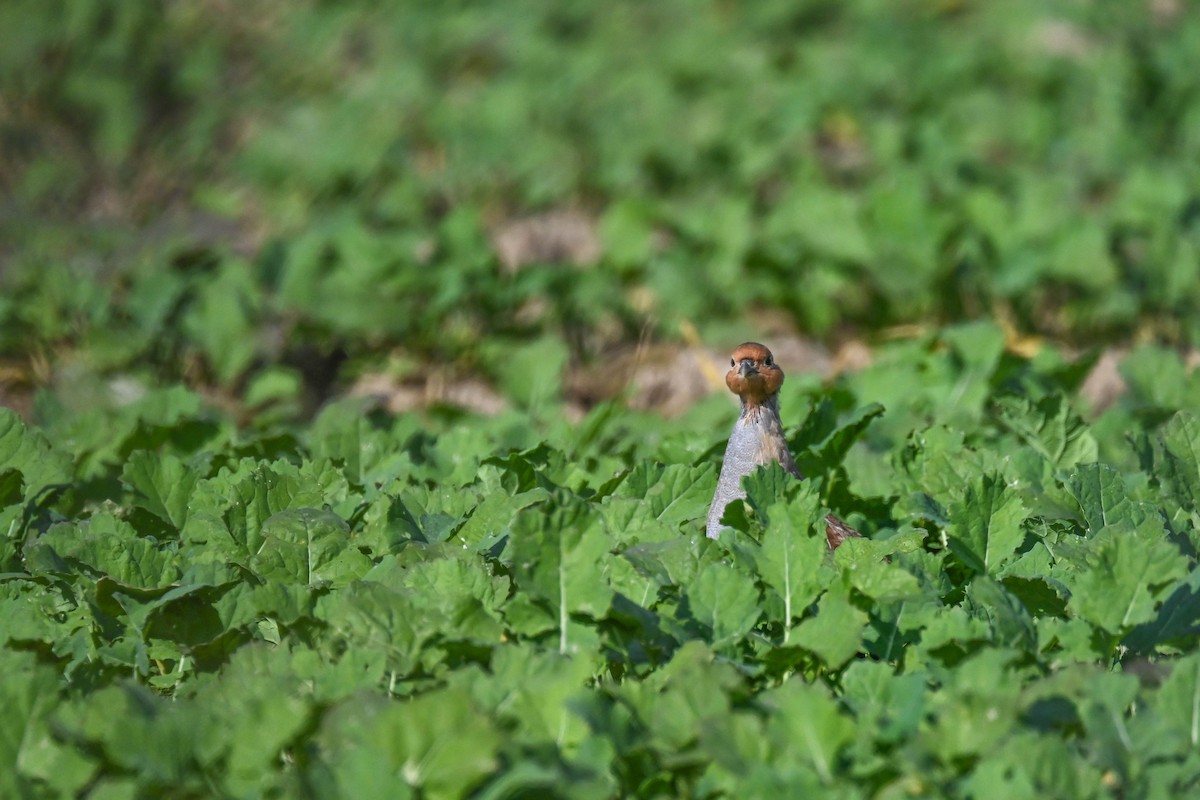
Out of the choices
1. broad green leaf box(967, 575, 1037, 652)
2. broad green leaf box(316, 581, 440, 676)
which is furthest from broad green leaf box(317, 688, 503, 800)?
broad green leaf box(967, 575, 1037, 652)

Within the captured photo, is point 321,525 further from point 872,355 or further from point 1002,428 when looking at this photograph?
point 872,355

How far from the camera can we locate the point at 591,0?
10.8m

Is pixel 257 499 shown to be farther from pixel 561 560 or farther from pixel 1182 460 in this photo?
pixel 1182 460

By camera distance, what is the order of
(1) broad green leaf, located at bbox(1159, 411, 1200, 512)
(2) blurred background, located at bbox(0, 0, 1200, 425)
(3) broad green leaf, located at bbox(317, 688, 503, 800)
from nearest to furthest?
(3) broad green leaf, located at bbox(317, 688, 503, 800)
(1) broad green leaf, located at bbox(1159, 411, 1200, 512)
(2) blurred background, located at bbox(0, 0, 1200, 425)

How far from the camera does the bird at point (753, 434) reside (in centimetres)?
348

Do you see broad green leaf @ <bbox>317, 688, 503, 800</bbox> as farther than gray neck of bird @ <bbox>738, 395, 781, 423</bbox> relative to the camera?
No

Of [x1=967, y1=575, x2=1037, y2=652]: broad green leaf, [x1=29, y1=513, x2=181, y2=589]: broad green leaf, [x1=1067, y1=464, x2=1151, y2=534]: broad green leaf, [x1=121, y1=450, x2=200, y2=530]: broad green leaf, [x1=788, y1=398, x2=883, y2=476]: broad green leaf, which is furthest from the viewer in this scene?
[x1=788, y1=398, x2=883, y2=476]: broad green leaf

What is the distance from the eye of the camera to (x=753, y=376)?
11.7ft

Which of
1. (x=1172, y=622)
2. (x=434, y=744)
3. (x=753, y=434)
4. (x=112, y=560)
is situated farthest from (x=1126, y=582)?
(x=112, y=560)

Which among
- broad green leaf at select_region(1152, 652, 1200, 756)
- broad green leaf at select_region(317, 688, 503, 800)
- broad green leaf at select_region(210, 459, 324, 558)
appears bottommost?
broad green leaf at select_region(210, 459, 324, 558)

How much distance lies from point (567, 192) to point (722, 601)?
206 inches

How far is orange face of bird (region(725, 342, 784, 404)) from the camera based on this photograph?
3.55 meters

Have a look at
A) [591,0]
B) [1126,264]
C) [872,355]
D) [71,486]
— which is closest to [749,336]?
[872,355]

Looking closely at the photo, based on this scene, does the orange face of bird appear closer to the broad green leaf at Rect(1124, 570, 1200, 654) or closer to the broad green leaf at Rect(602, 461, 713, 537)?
the broad green leaf at Rect(602, 461, 713, 537)
